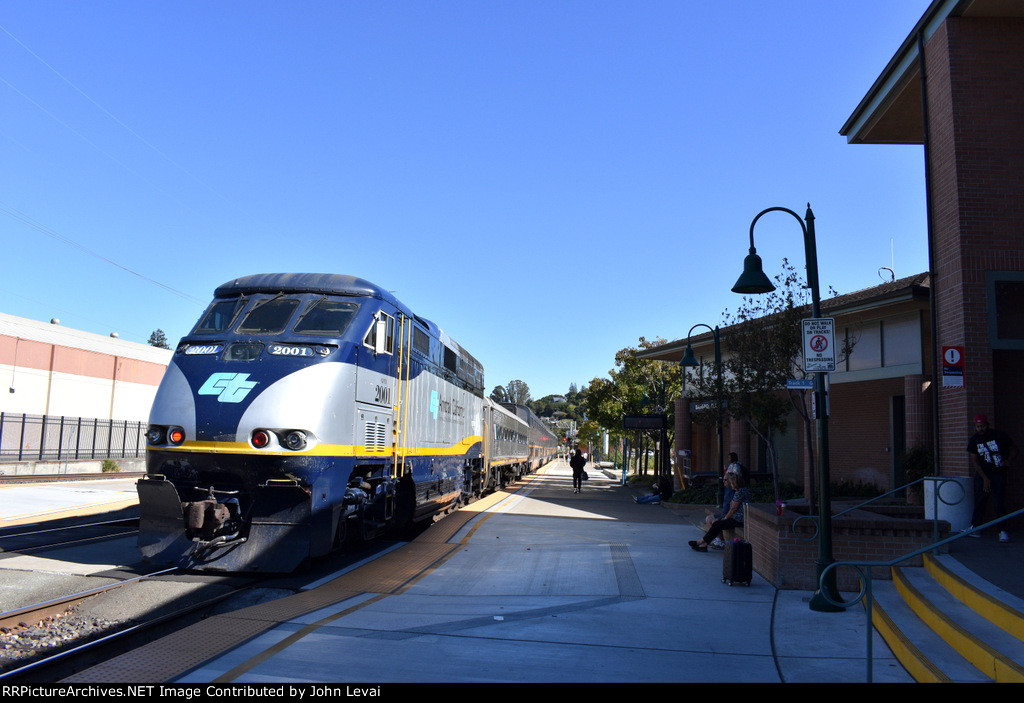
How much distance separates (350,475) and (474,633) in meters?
3.48

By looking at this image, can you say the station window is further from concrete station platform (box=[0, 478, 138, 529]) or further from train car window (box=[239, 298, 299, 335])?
concrete station platform (box=[0, 478, 138, 529])

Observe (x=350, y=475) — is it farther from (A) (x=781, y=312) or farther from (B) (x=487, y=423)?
(B) (x=487, y=423)

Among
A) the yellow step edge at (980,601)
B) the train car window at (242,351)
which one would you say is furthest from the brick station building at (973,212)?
the train car window at (242,351)

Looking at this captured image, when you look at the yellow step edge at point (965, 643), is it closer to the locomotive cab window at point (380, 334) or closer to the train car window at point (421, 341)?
the locomotive cab window at point (380, 334)

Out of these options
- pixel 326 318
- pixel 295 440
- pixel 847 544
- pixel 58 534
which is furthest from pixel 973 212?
pixel 58 534

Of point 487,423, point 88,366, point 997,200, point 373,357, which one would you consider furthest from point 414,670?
point 88,366

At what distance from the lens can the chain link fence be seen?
3117cm

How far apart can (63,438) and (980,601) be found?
3872 cm

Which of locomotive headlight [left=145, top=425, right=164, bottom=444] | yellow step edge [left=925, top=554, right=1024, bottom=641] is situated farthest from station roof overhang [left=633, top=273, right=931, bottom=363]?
locomotive headlight [left=145, top=425, right=164, bottom=444]

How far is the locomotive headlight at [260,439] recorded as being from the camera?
8.31 m

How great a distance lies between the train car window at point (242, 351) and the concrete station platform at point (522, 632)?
2.86 meters

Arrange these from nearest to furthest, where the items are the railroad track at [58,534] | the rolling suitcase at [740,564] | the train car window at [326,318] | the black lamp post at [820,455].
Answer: the black lamp post at [820,455], the rolling suitcase at [740,564], the train car window at [326,318], the railroad track at [58,534]

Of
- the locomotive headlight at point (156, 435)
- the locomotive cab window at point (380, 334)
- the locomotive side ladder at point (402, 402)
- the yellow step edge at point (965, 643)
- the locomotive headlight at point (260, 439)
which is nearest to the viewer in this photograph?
the yellow step edge at point (965, 643)

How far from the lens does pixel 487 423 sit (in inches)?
859
